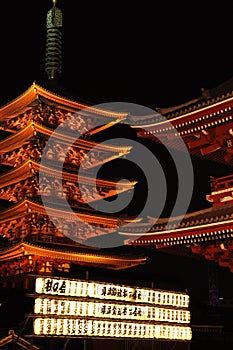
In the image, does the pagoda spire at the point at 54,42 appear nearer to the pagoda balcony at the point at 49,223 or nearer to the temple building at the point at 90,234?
the temple building at the point at 90,234

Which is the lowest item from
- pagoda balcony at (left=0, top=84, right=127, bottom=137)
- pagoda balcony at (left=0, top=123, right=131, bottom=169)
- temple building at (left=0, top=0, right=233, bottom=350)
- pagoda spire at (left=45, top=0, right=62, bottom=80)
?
temple building at (left=0, top=0, right=233, bottom=350)

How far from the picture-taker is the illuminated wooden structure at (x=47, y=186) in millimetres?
23984

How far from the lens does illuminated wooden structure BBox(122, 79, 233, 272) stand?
15.5 meters

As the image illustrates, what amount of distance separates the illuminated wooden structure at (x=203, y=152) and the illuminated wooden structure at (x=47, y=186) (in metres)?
7.83

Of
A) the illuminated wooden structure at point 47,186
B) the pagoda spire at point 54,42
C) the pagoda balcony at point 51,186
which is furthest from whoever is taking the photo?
the pagoda spire at point 54,42

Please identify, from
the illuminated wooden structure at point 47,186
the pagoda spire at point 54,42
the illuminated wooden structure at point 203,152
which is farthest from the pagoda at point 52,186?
the illuminated wooden structure at point 203,152

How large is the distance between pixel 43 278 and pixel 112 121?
14641mm

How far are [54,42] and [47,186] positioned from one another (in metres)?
11.1

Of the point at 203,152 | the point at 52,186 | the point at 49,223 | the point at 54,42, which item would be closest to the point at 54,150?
the point at 52,186

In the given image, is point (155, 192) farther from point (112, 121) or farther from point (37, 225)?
point (37, 225)

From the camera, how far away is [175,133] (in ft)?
56.9

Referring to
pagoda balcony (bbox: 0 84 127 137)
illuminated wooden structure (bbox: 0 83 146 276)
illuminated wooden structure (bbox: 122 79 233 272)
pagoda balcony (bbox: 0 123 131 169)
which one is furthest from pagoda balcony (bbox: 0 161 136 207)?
illuminated wooden structure (bbox: 122 79 233 272)

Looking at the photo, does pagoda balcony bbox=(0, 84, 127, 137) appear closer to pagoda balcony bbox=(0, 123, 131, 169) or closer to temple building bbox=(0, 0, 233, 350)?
temple building bbox=(0, 0, 233, 350)

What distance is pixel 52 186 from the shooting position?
25.6 m
